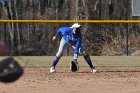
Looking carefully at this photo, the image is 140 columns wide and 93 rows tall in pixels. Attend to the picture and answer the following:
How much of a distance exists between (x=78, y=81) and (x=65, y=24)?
9.77m

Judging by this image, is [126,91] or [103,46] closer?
[126,91]

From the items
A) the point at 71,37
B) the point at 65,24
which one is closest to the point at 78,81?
the point at 71,37

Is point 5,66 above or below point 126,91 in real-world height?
above

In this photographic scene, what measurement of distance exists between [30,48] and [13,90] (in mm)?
11455

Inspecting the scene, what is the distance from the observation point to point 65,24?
804 inches

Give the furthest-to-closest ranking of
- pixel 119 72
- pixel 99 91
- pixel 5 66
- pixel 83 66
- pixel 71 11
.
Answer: pixel 71 11
pixel 83 66
pixel 119 72
pixel 99 91
pixel 5 66

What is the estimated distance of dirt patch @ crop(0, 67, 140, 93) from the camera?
30.4 ft

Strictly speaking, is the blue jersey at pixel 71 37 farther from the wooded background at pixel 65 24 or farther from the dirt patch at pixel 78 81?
the wooded background at pixel 65 24

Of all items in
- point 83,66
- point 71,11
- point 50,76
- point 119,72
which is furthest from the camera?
point 71,11

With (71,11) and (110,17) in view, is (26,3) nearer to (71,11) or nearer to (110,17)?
(71,11)

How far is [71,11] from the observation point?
74.9ft

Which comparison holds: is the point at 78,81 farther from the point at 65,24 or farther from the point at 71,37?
the point at 65,24

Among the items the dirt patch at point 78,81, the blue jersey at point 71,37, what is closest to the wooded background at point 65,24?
the dirt patch at point 78,81

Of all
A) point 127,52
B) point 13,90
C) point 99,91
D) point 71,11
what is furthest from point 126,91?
point 71,11
